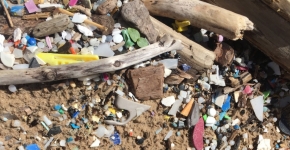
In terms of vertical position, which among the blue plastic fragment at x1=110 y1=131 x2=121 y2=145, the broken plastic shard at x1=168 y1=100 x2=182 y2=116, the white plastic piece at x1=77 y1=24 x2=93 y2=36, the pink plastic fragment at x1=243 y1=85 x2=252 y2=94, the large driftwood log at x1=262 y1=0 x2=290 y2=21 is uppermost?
the large driftwood log at x1=262 y1=0 x2=290 y2=21

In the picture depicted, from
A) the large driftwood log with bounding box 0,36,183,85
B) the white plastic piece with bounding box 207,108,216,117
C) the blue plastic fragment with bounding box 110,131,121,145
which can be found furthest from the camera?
the white plastic piece with bounding box 207,108,216,117

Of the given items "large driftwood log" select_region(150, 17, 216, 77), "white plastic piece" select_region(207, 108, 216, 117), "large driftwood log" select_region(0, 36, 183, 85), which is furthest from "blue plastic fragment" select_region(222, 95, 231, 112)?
"large driftwood log" select_region(0, 36, 183, 85)

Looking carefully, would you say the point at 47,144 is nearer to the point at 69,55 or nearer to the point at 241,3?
the point at 69,55

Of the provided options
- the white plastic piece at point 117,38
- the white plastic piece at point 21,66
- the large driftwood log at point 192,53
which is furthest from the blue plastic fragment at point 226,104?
the white plastic piece at point 21,66

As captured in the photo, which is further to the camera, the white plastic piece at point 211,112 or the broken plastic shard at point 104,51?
the white plastic piece at point 211,112

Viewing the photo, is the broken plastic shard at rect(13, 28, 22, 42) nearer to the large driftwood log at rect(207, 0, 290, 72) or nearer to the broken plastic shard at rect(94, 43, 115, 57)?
the broken plastic shard at rect(94, 43, 115, 57)

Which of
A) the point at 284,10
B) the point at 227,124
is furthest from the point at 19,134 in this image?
the point at 284,10

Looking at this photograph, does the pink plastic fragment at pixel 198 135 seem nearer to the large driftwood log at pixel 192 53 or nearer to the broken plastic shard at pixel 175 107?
the broken plastic shard at pixel 175 107
